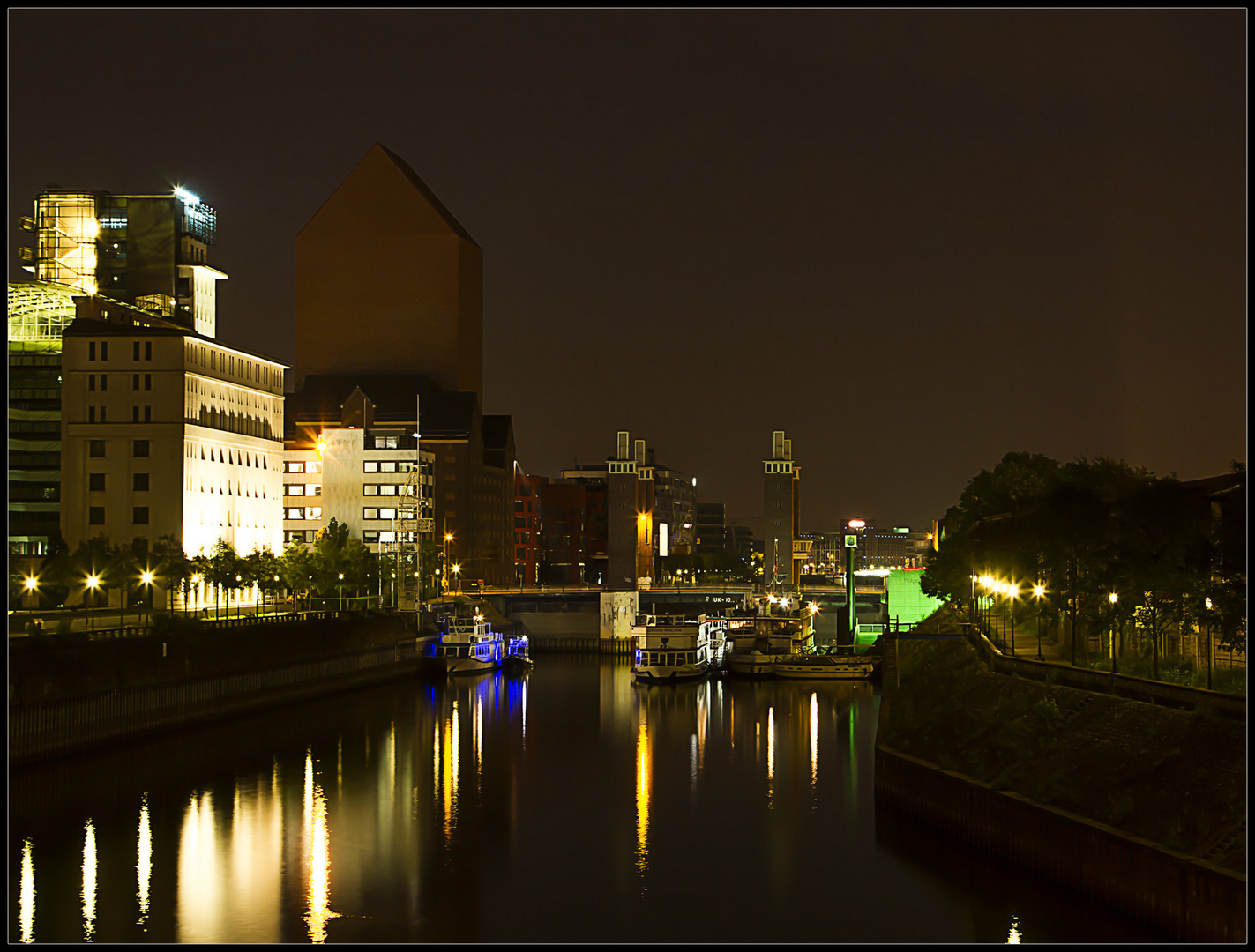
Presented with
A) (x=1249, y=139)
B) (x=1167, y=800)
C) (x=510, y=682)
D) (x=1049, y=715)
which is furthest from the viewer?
(x=510, y=682)

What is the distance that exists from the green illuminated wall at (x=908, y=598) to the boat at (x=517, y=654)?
101 feet

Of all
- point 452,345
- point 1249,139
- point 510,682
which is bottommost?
point 510,682

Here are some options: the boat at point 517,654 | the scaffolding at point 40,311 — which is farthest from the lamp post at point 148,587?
the boat at point 517,654

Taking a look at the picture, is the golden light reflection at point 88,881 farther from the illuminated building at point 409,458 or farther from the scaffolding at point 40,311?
the illuminated building at point 409,458

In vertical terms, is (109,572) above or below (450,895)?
above

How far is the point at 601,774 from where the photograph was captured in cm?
5550

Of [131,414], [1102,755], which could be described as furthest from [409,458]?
[1102,755]

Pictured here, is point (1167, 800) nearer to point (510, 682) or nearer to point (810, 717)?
point (810, 717)

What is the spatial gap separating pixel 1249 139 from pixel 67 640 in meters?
47.8

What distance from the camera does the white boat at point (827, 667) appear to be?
92562 millimetres

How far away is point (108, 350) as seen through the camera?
92.8m

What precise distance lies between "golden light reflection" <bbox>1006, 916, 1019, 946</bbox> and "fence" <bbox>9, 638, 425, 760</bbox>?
3541cm

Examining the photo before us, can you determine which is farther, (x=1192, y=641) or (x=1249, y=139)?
(x=1192, y=641)

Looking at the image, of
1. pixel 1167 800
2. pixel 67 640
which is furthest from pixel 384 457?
pixel 1167 800
